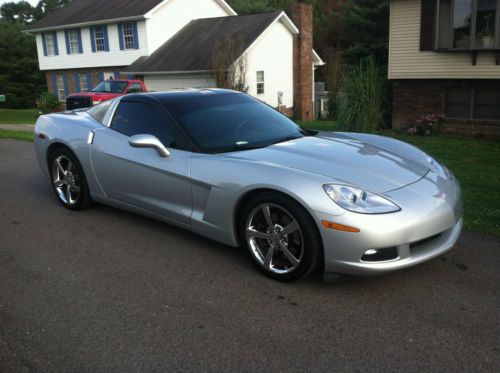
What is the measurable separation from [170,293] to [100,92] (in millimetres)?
18767

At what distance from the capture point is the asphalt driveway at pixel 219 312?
9.70 feet

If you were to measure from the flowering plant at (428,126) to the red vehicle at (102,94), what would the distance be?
11374 millimetres

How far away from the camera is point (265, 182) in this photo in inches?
153

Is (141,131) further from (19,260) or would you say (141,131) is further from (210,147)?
(19,260)

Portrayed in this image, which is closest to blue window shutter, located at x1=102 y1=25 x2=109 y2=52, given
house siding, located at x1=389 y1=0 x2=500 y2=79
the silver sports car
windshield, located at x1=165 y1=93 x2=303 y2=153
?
house siding, located at x1=389 y1=0 x2=500 y2=79

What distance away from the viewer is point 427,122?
15.7m

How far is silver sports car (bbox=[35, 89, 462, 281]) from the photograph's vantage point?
3570 mm

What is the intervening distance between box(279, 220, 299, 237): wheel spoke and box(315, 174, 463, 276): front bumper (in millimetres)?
213

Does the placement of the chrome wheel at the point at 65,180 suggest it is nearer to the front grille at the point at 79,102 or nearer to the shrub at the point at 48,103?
the front grille at the point at 79,102

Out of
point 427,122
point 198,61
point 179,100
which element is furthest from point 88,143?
point 198,61

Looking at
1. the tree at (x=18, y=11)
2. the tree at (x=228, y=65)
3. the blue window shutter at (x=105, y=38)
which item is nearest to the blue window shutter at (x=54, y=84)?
the blue window shutter at (x=105, y=38)

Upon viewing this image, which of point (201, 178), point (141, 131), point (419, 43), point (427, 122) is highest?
point (419, 43)

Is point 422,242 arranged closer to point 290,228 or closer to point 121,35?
point 290,228

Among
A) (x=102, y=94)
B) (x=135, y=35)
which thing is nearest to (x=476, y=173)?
(x=102, y=94)
